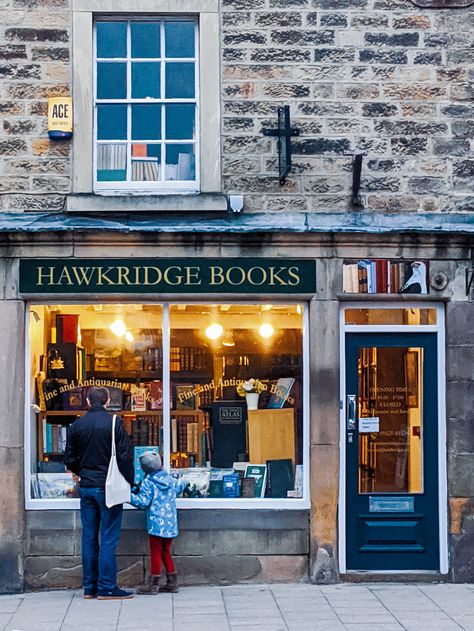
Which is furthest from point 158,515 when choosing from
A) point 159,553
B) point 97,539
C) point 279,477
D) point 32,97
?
point 32,97

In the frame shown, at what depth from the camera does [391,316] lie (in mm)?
11867

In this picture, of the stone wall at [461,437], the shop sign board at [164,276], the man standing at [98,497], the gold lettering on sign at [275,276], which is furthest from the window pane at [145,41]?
the stone wall at [461,437]

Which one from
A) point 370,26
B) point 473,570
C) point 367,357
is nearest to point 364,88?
point 370,26

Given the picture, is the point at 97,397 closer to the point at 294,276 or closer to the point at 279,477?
the point at 279,477

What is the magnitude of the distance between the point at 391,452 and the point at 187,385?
2.09 meters

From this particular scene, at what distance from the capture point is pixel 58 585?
450 inches

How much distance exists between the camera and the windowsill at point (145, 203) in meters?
11.6

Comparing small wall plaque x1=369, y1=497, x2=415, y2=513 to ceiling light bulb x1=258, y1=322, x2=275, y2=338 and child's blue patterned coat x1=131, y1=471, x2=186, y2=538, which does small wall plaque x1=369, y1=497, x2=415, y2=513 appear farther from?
child's blue patterned coat x1=131, y1=471, x2=186, y2=538

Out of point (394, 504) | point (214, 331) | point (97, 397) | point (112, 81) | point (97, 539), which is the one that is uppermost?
point (112, 81)

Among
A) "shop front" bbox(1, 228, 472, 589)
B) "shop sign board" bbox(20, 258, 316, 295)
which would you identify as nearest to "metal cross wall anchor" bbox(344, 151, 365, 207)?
"shop front" bbox(1, 228, 472, 589)

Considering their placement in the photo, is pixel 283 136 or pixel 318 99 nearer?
pixel 283 136

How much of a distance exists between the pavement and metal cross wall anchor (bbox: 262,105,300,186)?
3.90m

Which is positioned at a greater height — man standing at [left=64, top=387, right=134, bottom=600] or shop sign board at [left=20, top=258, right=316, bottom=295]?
shop sign board at [left=20, top=258, right=316, bottom=295]

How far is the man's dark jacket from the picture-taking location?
430 inches
